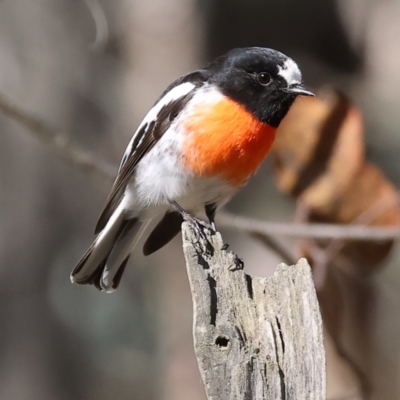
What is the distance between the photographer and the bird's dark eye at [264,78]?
10.9 ft

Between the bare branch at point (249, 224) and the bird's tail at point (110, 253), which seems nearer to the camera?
the bare branch at point (249, 224)

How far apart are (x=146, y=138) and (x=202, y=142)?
440 mm

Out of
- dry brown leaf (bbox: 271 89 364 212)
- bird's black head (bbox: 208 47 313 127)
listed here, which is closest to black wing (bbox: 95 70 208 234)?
bird's black head (bbox: 208 47 313 127)

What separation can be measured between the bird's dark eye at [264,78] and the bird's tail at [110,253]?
98 centimetres

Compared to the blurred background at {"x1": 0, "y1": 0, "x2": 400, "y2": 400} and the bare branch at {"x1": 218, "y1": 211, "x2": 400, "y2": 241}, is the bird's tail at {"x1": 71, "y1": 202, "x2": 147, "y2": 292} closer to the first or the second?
the bare branch at {"x1": 218, "y1": 211, "x2": 400, "y2": 241}

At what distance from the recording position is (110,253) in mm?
3703

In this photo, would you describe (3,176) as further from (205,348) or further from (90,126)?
(205,348)

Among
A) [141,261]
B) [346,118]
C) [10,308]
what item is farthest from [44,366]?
[346,118]

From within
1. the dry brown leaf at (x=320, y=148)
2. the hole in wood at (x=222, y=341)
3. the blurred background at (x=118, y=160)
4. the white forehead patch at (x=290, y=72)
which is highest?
the blurred background at (x=118, y=160)

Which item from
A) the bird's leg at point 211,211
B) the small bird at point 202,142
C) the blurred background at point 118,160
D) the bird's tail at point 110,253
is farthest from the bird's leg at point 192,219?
the blurred background at point 118,160

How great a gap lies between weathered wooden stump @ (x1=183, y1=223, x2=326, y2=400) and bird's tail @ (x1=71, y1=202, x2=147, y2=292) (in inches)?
53.2

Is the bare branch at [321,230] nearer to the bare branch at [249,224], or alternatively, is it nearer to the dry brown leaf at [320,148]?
the bare branch at [249,224]

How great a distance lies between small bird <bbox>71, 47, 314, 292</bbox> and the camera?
3184 mm

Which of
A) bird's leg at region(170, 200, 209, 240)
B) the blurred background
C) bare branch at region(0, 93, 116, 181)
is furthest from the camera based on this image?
the blurred background
